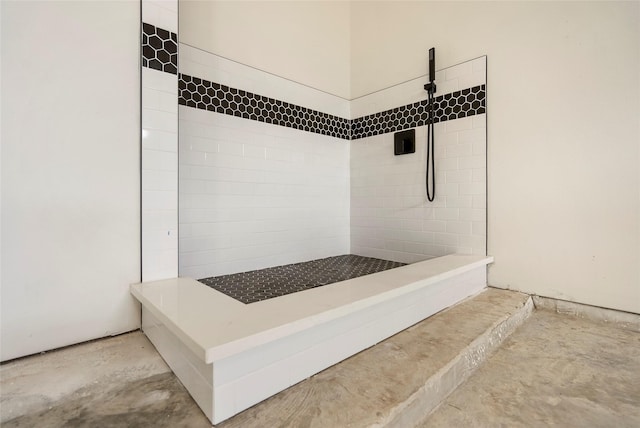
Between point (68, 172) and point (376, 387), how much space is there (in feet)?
4.21

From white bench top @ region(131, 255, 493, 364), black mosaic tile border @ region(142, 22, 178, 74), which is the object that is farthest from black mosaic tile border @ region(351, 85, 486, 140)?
black mosaic tile border @ region(142, 22, 178, 74)

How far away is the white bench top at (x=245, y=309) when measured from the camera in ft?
2.50

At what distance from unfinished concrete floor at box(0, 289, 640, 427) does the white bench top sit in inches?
7.2

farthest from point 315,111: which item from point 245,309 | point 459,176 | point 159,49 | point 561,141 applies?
point 245,309

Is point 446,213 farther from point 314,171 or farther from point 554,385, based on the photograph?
point 554,385

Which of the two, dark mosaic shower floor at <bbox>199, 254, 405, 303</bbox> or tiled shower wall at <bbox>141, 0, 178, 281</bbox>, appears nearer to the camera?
tiled shower wall at <bbox>141, 0, 178, 281</bbox>

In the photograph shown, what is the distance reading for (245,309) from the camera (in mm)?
955

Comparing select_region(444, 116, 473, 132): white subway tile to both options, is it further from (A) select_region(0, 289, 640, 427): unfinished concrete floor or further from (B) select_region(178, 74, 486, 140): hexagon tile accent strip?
(A) select_region(0, 289, 640, 427): unfinished concrete floor

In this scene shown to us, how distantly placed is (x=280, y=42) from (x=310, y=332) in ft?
6.78

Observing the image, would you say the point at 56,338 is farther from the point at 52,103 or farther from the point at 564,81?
the point at 564,81

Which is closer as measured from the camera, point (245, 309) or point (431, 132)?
point (245, 309)

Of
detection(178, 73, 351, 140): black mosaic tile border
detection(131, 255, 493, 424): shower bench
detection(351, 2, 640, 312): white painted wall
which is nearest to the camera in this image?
detection(131, 255, 493, 424): shower bench

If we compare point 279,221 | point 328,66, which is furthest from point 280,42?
point 279,221

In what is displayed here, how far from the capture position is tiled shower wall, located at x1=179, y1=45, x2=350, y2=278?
178cm
